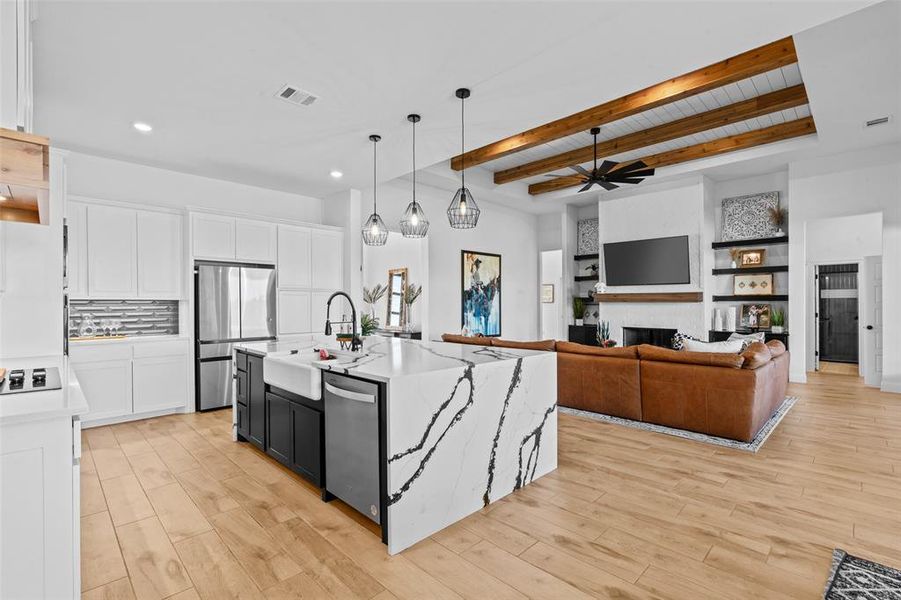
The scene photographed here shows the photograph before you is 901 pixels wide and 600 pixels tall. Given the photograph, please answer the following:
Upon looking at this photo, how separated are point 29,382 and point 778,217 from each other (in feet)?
27.4

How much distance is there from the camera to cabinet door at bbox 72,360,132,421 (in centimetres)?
429

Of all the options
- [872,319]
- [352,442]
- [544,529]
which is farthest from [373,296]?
[872,319]

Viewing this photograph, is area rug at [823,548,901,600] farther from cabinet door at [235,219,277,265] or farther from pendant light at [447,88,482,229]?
cabinet door at [235,219,277,265]

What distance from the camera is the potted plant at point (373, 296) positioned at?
24.4 ft

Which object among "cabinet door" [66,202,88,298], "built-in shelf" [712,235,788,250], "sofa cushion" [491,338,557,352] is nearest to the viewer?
"cabinet door" [66,202,88,298]

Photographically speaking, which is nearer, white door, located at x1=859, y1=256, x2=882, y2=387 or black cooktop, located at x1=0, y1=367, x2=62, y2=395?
black cooktop, located at x1=0, y1=367, x2=62, y2=395

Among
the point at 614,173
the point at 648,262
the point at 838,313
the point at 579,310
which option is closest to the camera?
the point at 614,173

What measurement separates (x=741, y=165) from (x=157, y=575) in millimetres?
7718

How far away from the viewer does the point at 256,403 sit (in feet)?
11.5

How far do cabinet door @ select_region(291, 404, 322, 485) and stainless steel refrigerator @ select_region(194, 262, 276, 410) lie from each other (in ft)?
8.73

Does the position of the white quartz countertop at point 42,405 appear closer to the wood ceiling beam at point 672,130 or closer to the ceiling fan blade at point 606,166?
the ceiling fan blade at point 606,166

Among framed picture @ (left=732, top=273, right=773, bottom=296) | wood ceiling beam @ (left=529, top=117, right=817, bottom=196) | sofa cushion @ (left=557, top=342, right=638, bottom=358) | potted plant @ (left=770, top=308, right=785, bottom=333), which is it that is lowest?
sofa cushion @ (left=557, top=342, right=638, bottom=358)

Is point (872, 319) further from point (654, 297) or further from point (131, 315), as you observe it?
point (131, 315)

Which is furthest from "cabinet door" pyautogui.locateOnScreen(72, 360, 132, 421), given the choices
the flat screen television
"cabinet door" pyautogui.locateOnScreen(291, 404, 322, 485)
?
the flat screen television
